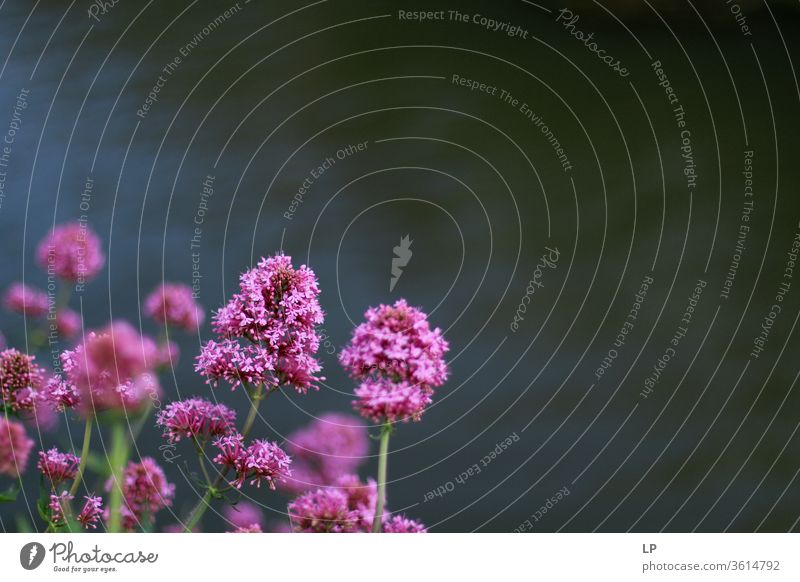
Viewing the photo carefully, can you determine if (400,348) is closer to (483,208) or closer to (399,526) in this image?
(399,526)

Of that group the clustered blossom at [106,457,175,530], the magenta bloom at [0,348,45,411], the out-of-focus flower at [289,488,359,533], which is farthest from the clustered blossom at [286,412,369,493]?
the magenta bloom at [0,348,45,411]

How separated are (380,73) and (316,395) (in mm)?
569

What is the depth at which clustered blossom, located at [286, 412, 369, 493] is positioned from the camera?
0.76 m

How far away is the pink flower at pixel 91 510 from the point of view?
76cm

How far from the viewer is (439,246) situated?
1093mm

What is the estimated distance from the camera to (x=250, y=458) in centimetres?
71

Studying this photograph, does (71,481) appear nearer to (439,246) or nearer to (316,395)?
(316,395)

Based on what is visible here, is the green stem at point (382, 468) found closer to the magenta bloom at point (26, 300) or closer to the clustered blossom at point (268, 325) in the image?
the clustered blossom at point (268, 325)

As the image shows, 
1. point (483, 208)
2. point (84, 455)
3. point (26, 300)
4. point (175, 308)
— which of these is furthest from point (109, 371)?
point (483, 208)
